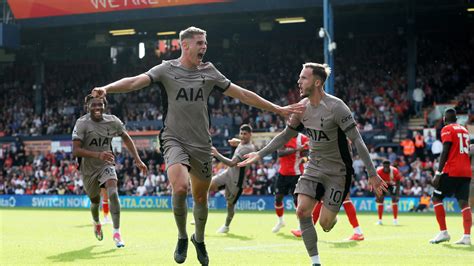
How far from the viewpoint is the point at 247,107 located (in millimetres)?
45812

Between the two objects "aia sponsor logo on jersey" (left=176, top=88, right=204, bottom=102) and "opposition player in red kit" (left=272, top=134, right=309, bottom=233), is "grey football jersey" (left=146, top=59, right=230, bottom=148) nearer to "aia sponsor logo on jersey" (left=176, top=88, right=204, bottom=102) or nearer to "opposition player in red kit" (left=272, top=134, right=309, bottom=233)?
"aia sponsor logo on jersey" (left=176, top=88, right=204, bottom=102)

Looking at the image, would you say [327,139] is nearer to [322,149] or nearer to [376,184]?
[322,149]

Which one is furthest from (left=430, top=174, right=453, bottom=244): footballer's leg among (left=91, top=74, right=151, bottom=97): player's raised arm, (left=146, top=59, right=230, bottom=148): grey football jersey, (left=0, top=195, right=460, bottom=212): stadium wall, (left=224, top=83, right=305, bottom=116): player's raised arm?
(left=0, top=195, right=460, bottom=212): stadium wall

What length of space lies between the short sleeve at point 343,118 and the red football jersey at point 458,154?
578 centimetres

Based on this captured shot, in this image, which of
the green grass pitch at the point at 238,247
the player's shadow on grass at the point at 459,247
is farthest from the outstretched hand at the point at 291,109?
the player's shadow on grass at the point at 459,247

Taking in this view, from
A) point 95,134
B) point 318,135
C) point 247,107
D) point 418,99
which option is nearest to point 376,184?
point 318,135

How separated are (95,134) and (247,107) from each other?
98.1ft

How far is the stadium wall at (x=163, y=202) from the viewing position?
32875 millimetres

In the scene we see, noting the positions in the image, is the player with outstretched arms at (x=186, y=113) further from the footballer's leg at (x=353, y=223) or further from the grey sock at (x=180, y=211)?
the footballer's leg at (x=353, y=223)

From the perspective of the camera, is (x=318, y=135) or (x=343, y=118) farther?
(x=318, y=135)

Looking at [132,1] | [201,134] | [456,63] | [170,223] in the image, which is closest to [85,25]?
[132,1]

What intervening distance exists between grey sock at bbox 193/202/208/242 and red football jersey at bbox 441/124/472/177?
641cm

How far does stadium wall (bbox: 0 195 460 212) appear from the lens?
32875 mm

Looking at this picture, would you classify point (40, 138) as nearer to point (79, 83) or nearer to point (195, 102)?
point (79, 83)
